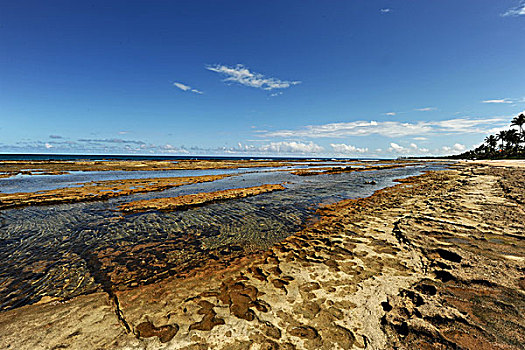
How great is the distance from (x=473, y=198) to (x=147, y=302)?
1904 centimetres

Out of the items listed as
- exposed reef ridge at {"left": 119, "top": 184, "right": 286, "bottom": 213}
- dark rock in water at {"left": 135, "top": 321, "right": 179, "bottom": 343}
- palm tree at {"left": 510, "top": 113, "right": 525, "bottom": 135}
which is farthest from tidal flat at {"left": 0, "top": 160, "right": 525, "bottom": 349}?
palm tree at {"left": 510, "top": 113, "right": 525, "bottom": 135}

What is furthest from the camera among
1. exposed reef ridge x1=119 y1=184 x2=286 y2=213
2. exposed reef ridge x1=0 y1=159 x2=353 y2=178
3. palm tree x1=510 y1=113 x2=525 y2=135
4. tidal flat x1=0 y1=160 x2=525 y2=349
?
palm tree x1=510 y1=113 x2=525 y2=135

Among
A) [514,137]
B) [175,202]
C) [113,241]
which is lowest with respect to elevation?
[113,241]

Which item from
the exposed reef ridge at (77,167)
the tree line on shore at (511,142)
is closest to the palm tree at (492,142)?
the tree line on shore at (511,142)

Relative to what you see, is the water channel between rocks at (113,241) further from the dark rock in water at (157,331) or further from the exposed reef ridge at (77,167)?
the exposed reef ridge at (77,167)

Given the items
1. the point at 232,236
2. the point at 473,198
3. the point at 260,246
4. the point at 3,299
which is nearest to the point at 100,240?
the point at 3,299

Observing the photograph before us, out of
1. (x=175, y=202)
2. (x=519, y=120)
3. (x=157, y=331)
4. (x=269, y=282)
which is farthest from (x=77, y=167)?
(x=519, y=120)

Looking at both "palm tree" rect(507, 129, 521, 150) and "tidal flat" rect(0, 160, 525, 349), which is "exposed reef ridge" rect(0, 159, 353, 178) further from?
"palm tree" rect(507, 129, 521, 150)

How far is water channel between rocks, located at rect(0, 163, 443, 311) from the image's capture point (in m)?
6.07

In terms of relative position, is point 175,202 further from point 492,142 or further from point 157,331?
point 492,142

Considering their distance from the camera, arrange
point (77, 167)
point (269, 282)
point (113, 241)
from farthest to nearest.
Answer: point (77, 167)
point (113, 241)
point (269, 282)

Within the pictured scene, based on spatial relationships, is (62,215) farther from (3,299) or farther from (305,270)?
(305,270)

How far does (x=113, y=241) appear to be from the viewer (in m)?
9.01

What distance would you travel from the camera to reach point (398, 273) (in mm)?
5680
